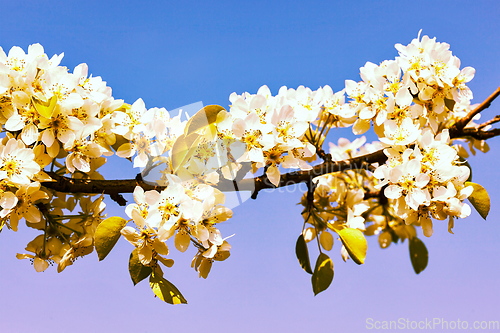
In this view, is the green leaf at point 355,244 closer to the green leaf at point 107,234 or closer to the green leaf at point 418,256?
the green leaf at point 107,234

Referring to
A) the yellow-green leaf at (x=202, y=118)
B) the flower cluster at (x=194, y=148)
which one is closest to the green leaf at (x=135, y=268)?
the flower cluster at (x=194, y=148)

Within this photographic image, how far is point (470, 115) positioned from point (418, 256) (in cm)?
142

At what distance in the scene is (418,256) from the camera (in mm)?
3135

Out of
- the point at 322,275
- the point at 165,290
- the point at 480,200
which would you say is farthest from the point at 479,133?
the point at 165,290

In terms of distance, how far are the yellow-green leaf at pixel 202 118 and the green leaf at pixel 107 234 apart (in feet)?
1.63

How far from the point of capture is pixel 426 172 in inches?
68.9

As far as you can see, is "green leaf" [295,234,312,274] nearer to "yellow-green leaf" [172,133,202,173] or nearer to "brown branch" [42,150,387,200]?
"brown branch" [42,150,387,200]

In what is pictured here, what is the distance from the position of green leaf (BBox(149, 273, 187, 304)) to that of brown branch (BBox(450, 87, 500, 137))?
1935mm

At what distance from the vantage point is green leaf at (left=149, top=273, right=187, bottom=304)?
164 cm

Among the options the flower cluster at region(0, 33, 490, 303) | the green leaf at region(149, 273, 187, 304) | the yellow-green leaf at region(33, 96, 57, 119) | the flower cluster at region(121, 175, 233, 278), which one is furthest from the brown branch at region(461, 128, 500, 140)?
the yellow-green leaf at region(33, 96, 57, 119)

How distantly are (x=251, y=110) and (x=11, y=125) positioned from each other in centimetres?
107

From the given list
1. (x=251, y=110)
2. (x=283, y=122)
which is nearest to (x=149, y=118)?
(x=251, y=110)

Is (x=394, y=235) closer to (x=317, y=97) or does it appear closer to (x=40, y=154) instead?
(x=317, y=97)

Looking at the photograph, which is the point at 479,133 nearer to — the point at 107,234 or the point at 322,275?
the point at 322,275
